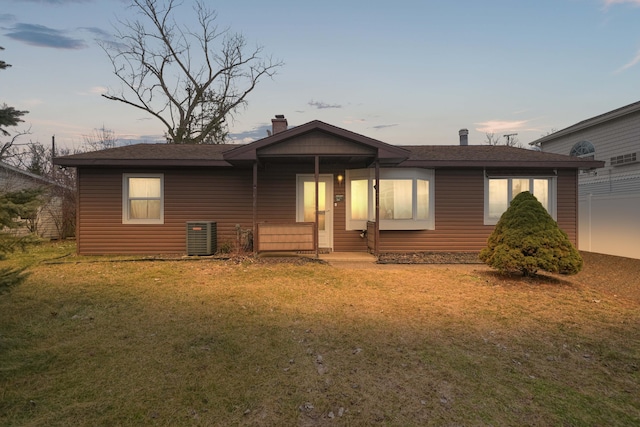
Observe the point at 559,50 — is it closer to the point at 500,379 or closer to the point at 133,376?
the point at 500,379

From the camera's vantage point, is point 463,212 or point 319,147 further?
point 463,212

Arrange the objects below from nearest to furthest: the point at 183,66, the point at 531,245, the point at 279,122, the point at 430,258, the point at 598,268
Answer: the point at 531,245
the point at 598,268
the point at 430,258
the point at 279,122
the point at 183,66

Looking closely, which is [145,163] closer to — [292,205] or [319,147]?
[292,205]

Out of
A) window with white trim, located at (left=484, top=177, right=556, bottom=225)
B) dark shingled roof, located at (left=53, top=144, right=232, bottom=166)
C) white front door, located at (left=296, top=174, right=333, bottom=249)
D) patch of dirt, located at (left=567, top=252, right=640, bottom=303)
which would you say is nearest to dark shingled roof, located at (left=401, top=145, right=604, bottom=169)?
window with white trim, located at (left=484, top=177, right=556, bottom=225)

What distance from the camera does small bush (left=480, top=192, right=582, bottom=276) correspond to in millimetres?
6430

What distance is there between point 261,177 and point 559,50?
502 inches

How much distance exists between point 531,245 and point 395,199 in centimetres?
441

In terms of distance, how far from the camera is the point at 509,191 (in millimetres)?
10734

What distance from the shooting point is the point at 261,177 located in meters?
10.7

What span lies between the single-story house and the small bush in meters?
3.50

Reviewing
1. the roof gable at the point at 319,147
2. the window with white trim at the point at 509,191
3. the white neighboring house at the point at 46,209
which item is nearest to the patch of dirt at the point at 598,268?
the window with white trim at the point at 509,191

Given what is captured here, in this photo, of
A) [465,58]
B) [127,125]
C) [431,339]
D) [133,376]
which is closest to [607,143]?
[465,58]

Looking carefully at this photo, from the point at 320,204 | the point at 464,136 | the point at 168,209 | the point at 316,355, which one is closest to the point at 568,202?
the point at 464,136

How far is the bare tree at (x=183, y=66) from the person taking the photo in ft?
71.3
